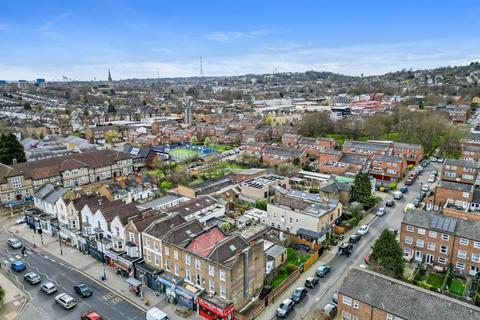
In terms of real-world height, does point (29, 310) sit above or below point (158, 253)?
below

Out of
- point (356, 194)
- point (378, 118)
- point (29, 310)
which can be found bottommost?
point (29, 310)

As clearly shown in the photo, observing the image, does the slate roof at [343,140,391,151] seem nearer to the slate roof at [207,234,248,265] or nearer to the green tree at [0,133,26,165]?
the slate roof at [207,234,248,265]

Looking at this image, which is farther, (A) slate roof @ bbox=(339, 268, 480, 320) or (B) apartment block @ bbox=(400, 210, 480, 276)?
(B) apartment block @ bbox=(400, 210, 480, 276)

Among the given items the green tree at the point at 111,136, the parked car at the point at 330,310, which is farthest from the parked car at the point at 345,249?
the green tree at the point at 111,136

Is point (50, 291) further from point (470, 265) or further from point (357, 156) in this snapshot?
point (357, 156)

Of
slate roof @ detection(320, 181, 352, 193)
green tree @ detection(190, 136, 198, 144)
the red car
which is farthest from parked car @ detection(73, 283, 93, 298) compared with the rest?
green tree @ detection(190, 136, 198, 144)

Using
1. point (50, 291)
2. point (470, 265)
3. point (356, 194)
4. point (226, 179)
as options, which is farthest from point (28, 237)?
point (470, 265)

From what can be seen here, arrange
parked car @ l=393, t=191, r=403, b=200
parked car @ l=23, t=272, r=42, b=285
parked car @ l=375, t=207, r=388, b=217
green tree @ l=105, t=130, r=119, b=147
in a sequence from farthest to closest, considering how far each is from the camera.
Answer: green tree @ l=105, t=130, r=119, b=147
parked car @ l=393, t=191, r=403, b=200
parked car @ l=375, t=207, r=388, b=217
parked car @ l=23, t=272, r=42, b=285
